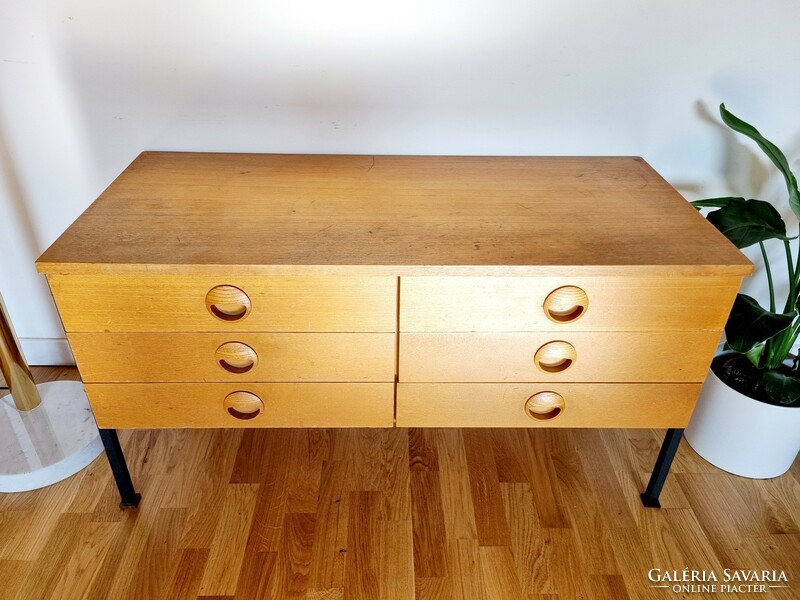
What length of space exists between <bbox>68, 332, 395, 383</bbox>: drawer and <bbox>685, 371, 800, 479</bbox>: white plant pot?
82cm

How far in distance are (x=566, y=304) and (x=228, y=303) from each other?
55 cm

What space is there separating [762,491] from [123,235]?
145 cm

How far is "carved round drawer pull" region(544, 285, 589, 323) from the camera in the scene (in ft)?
3.19

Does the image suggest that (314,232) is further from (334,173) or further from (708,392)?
(708,392)

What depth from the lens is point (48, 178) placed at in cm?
141

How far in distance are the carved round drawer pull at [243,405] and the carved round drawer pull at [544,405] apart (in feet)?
1.63

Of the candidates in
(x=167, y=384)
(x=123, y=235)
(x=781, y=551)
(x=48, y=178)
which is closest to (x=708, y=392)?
(x=781, y=551)

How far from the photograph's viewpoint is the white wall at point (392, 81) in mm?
1223

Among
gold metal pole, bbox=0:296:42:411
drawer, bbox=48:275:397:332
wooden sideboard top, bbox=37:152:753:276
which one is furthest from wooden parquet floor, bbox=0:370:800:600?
wooden sideboard top, bbox=37:152:753:276

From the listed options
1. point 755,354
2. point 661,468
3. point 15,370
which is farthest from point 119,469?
point 755,354

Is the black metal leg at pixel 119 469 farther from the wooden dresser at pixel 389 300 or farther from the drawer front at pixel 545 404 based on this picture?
the drawer front at pixel 545 404

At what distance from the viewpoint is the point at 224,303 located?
38.5 inches

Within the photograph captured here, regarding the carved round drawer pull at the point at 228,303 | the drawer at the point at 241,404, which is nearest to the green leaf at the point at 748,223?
the drawer at the point at 241,404

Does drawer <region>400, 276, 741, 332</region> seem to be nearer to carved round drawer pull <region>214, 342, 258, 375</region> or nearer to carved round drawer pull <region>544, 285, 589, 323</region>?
carved round drawer pull <region>544, 285, 589, 323</region>
